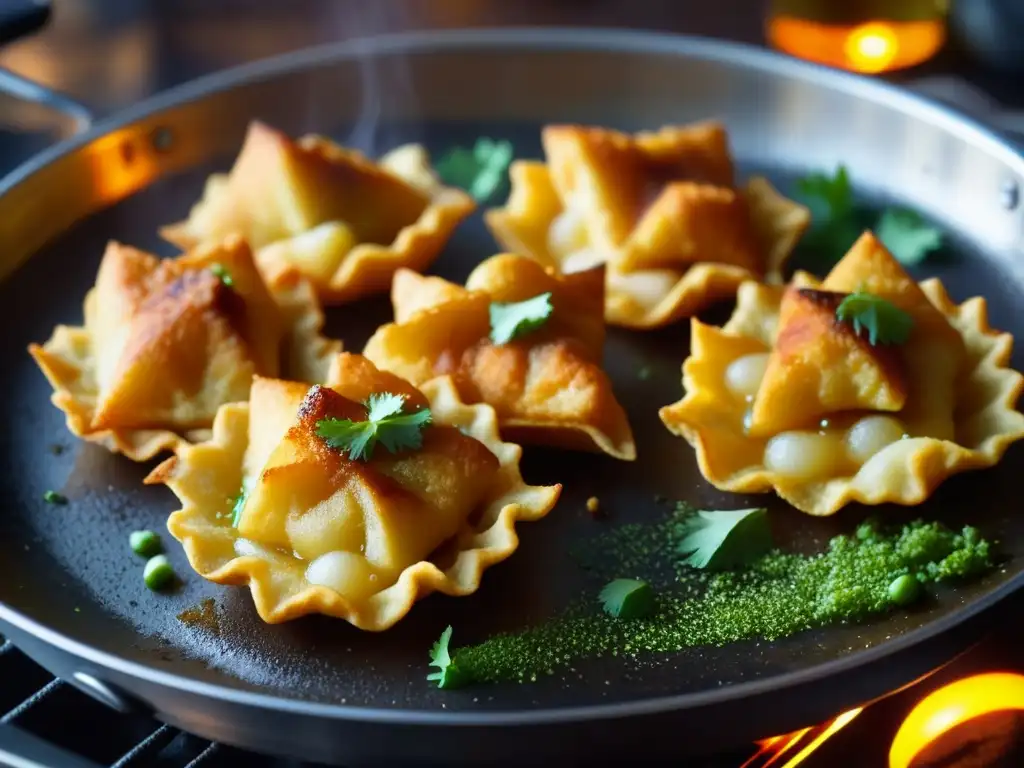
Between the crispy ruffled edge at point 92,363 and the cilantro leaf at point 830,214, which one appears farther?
the cilantro leaf at point 830,214

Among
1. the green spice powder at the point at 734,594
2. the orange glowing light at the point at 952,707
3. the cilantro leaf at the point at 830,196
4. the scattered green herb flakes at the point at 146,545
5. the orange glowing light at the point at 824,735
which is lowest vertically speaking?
the orange glowing light at the point at 952,707

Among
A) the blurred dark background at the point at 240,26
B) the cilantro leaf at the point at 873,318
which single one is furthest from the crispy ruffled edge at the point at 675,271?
the blurred dark background at the point at 240,26

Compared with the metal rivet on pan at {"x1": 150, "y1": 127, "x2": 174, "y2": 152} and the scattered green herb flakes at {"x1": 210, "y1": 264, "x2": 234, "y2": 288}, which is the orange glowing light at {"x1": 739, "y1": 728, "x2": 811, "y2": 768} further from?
the metal rivet on pan at {"x1": 150, "y1": 127, "x2": 174, "y2": 152}

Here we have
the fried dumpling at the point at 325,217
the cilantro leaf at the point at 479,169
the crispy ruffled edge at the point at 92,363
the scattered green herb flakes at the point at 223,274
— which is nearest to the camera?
the crispy ruffled edge at the point at 92,363

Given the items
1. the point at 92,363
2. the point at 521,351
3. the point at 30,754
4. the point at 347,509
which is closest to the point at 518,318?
the point at 521,351

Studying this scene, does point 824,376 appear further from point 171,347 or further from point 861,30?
point 861,30

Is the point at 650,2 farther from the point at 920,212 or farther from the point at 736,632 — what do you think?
the point at 736,632

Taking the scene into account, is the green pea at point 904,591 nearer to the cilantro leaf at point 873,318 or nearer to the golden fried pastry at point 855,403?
the golden fried pastry at point 855,403
